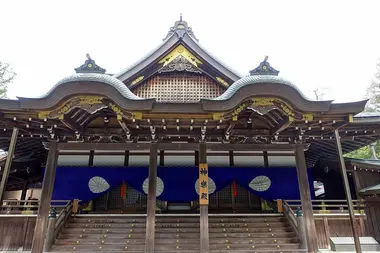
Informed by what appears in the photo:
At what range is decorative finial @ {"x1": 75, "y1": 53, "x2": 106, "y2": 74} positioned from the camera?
6.16 meters

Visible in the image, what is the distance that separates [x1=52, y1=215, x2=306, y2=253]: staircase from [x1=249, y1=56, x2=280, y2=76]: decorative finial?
16.9 feet

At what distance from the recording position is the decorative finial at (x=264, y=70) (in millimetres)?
6273

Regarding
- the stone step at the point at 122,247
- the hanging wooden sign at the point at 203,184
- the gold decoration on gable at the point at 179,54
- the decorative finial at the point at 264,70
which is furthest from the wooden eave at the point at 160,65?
the stone step at the point at 122,247

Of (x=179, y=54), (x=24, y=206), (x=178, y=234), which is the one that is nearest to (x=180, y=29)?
(x=179, y=54)

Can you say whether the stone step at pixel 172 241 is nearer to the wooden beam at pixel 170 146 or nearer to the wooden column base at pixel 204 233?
the wooden column base at pixel 204 233

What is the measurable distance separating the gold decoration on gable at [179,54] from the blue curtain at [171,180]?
4.37m

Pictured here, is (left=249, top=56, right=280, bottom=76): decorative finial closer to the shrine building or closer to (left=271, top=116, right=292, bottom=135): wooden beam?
the shrine building

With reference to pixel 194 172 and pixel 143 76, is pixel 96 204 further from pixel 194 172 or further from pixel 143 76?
pixel 143 76

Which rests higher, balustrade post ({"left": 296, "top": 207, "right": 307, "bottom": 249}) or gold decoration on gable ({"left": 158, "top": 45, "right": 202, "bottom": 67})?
gold decoration on gable ({"left": 158, "top": 45, "right": 202, "bottom": 67})

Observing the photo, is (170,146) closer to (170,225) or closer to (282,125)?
(170,225)

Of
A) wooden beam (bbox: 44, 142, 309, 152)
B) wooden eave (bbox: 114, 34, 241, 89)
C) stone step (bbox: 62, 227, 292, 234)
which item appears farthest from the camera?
wooden eave (bbox: 114, 34, 241, 89)

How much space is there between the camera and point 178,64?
9.45 metres

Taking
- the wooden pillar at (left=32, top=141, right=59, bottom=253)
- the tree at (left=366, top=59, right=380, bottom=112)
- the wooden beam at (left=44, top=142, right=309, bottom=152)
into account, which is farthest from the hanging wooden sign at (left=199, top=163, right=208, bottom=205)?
the tree at (left=366, top=59, right=380, bottom=112)

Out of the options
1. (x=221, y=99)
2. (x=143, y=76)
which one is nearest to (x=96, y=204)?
(x=143, y=76)
